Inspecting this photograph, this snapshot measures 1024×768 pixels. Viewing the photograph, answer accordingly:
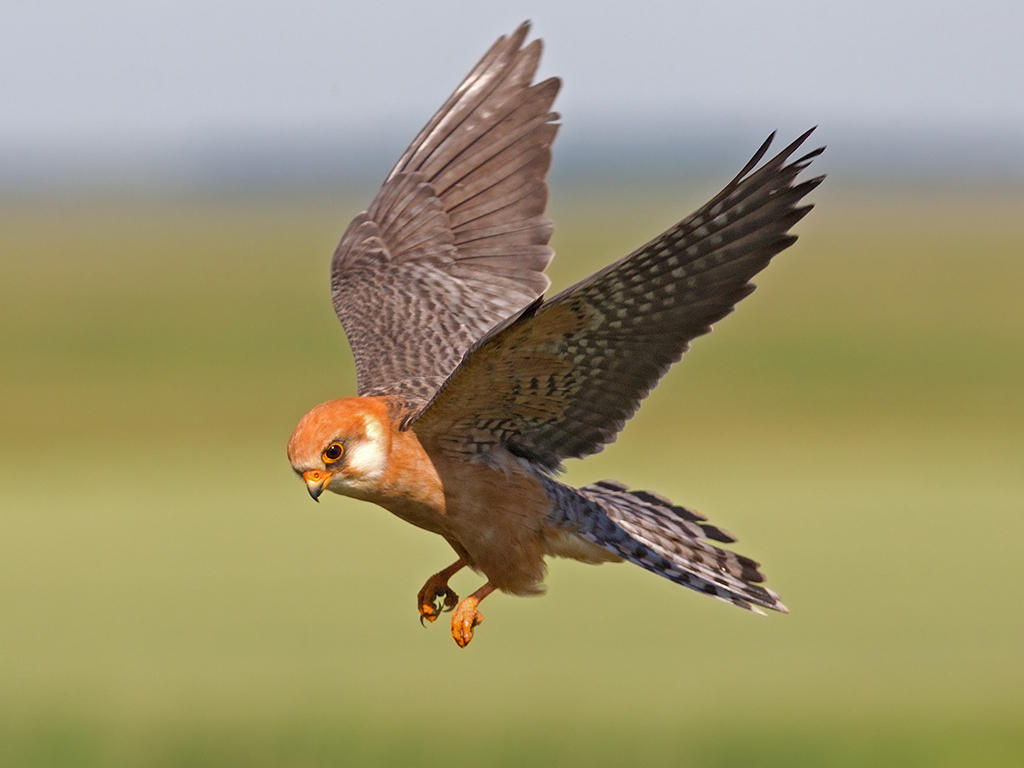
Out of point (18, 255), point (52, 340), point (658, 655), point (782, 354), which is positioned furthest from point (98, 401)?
point (18, 255)

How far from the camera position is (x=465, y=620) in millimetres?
7547

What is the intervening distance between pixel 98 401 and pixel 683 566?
43.3m

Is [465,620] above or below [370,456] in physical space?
below

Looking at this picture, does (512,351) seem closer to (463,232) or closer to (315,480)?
(315,480)

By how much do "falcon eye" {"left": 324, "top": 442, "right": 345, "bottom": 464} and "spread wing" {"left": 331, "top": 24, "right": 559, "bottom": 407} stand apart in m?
1.63

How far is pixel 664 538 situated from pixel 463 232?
2.59 m

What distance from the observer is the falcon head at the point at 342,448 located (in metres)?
7.18

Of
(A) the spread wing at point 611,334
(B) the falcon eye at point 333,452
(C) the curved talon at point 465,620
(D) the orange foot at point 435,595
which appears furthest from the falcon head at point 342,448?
(D) the orange foot at point 435,595

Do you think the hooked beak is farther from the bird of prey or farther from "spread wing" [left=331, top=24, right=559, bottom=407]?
"spread wing" [left=331, top=24, right=559, bottom=407]

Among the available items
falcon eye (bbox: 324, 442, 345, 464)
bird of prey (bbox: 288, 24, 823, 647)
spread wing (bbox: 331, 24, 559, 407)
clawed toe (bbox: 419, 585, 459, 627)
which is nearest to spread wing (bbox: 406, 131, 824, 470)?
bird of prey (bbox: 288, 24, 823, 647)

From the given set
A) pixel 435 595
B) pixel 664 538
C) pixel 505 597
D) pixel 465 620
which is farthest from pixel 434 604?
pixel 505 597

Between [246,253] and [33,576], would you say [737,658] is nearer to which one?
[33,576]

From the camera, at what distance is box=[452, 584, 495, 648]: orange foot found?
24.6 feet

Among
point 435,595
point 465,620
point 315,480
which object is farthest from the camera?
point 435,595
